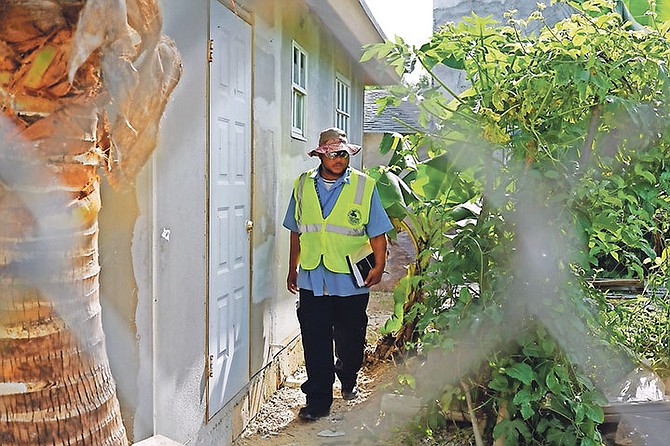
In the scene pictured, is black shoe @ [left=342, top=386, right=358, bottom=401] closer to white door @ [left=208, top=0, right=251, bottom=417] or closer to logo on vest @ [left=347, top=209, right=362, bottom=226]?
white door @ [left=208, top=0, right=251, bottom=417]

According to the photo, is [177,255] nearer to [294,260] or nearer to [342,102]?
[294,260]

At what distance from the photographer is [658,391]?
4.48 meters

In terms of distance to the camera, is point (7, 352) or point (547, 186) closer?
point (7, 352)

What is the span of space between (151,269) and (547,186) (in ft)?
6.72

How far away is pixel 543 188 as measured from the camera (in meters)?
3.72

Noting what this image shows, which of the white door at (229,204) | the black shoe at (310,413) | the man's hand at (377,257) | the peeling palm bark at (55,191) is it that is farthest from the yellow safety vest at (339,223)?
the peeling palm bark at (55,191)

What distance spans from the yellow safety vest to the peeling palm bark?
3.76m

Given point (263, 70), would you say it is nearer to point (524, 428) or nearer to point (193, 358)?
point (193, 358)

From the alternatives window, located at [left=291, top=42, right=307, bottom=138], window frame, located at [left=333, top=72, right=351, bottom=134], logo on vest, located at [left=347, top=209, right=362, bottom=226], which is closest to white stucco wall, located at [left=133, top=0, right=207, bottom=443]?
logo on vest, located at [left=347, top=209, right=362, bottom=226]

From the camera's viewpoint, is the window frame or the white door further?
the window frame

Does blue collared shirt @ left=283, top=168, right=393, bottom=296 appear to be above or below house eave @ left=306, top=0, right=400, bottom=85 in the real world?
below

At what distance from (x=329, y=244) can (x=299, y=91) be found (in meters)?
2.06

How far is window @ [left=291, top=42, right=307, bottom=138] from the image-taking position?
6523 millimetres

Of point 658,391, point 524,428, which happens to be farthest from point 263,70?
point 658,391
